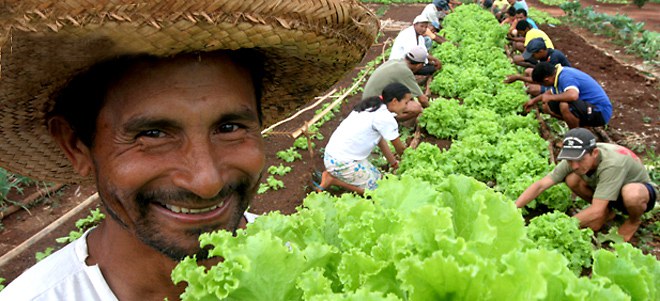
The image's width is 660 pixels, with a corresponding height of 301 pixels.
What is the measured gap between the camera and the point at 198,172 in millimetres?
1721

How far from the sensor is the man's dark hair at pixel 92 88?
1.76m

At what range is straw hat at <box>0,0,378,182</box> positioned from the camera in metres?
1.42

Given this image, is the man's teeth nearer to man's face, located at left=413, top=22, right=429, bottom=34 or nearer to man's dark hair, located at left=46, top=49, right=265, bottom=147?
man's dark hair, located at left=46, top=49, right=265, bottom=147

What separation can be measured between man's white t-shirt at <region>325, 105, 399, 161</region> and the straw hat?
4827mm

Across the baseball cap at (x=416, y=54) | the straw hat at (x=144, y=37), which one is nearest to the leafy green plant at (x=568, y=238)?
the straw hat at (x=144, y=37)

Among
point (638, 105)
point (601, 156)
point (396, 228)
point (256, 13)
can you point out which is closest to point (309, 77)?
point (256, 13)

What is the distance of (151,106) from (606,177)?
5.94 meters

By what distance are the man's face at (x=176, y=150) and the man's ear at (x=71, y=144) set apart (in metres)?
0.19

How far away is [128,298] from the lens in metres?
2.04

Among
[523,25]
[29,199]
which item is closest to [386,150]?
[29,199]

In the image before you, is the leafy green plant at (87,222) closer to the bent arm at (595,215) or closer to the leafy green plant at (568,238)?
the leafy green plant at (568,238)

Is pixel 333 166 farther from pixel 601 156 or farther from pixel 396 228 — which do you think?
pixel 396 228

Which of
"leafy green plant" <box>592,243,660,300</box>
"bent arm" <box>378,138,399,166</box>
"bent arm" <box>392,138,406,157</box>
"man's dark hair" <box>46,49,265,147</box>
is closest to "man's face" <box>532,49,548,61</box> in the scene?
"bent arm" <box>392,138,406,157</box>

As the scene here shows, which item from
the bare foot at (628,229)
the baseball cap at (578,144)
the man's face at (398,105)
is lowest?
the man's face at (398,105)
